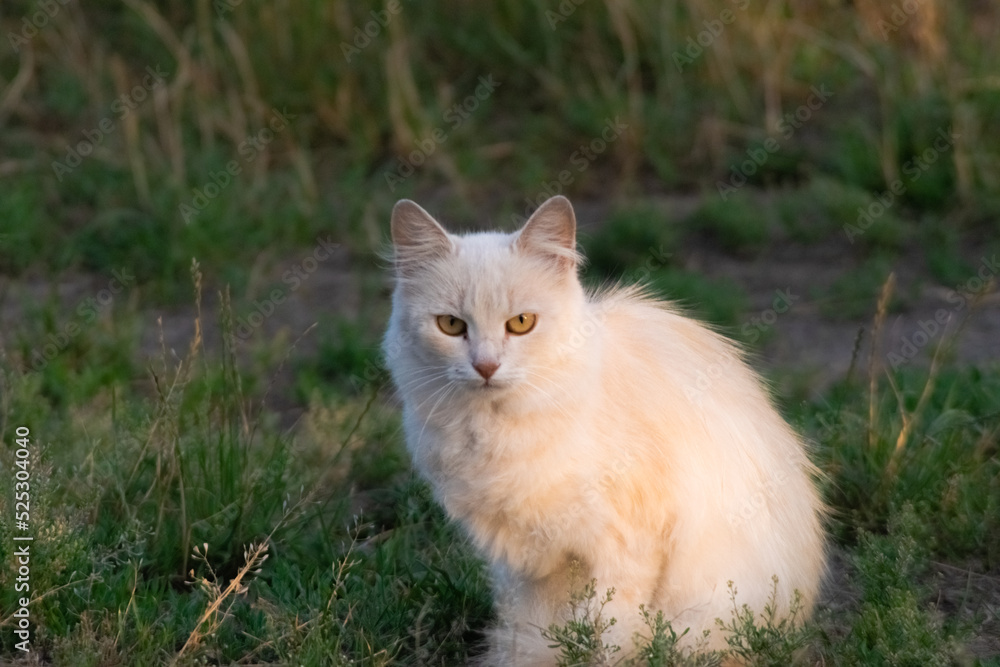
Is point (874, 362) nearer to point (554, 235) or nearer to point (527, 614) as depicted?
point (554, 235)

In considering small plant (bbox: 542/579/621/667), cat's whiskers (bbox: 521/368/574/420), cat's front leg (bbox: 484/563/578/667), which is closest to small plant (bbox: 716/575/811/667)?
small plant (bbox: 542/579/621/667)

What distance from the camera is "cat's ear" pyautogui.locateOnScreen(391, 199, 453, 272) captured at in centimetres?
321

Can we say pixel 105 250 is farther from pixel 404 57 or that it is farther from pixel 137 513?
pixel 137 513

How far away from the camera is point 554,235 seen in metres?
3.20

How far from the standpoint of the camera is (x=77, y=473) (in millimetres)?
3730

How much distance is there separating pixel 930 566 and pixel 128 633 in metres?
2.46

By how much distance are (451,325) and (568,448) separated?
46 centimetres

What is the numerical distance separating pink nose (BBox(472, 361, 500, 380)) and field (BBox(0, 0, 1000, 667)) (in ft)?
2.17

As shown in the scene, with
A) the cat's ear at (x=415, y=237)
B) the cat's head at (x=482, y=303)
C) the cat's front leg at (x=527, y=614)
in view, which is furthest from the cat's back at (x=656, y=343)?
the cat's front leg at (x=527, y=614)

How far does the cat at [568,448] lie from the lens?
3045mm

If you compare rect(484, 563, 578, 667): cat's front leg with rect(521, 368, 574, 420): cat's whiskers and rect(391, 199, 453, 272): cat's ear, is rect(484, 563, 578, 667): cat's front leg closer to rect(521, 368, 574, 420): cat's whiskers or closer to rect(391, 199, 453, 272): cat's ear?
rect(521, 368, 574, 420): cat's whiskers

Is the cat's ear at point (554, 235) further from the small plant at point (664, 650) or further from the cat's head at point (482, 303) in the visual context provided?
the small plant at point (664, 650)

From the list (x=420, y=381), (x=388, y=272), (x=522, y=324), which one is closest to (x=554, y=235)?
(x=522, y=324)

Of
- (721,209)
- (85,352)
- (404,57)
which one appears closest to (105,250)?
(85,352)
